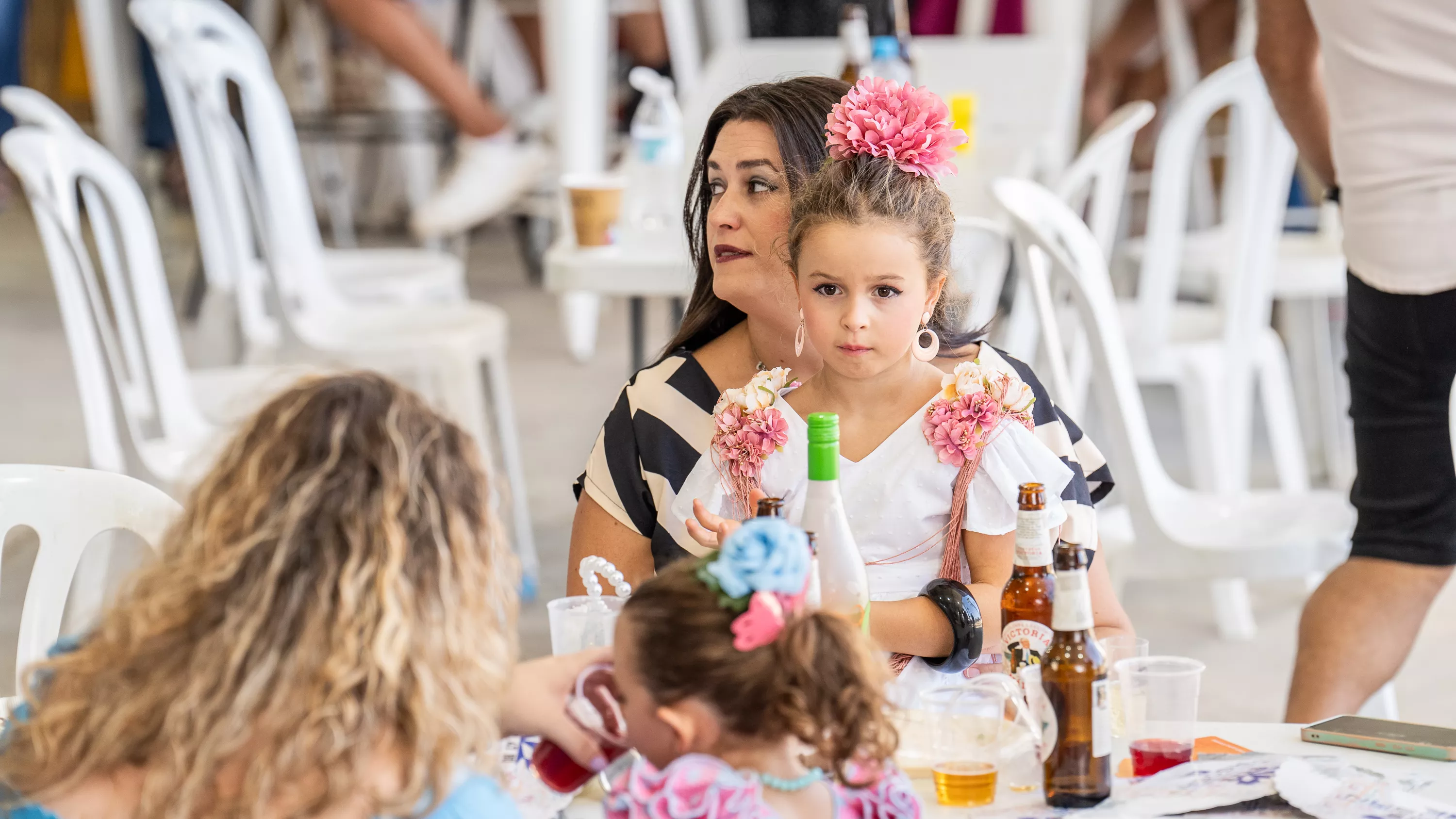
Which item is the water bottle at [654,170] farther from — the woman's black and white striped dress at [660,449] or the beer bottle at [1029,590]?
the beer bottle at [1029,590]

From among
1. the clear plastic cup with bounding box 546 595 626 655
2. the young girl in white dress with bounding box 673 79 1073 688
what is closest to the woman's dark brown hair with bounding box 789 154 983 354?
the young girl in white dress with bounding box 673 79 1073 688

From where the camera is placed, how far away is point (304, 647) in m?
0.90

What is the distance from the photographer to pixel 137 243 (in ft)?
8.96

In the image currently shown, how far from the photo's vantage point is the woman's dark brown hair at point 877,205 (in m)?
1.45

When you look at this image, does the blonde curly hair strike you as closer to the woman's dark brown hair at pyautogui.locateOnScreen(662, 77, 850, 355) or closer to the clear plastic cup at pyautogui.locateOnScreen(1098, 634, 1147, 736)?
the clear plastic cup at pyautogui.locateOnScreen(1098, 634, 1147, 736)

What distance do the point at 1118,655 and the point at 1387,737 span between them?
204mm

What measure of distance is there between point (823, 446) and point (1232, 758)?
14.9 inches

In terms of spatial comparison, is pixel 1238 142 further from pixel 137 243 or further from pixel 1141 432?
pixel 137 243

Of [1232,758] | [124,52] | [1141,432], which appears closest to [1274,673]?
[1141,432]

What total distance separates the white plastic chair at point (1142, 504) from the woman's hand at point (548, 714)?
127 cm

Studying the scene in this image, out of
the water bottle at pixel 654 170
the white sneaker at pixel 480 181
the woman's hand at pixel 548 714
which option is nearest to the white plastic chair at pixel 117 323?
the water bottle at pixel 654 170

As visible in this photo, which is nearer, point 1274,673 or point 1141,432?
point 1141,432

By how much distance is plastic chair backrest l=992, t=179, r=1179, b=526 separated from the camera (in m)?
2.17

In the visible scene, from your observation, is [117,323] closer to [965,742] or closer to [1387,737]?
[965,742]
